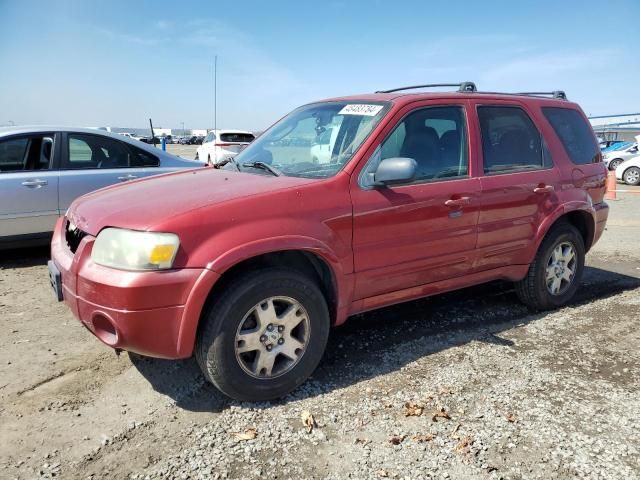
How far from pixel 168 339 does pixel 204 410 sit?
0.53m

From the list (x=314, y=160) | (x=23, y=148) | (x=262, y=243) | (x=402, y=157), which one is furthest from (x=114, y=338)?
(x=23, y=148)

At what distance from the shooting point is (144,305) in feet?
8.35

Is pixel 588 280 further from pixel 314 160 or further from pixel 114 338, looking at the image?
pixel 114 338

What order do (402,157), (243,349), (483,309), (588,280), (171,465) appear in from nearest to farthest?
(171,465), (243,349), (402,157), (483,309), (588,280)

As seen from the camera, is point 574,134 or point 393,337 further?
point 574,134

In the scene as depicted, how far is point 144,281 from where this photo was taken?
2.53 meters

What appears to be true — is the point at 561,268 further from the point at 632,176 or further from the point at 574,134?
the point at 632,176

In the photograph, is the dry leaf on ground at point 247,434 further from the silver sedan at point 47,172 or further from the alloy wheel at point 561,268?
the silver sedan at point 47,172

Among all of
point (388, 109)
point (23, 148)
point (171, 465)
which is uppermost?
point (388, 109)

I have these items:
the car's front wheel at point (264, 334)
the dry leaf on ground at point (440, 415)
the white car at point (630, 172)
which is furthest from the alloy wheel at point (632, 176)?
the car's front wheel at point (264, 334)

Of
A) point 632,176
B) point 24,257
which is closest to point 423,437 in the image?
point 24,257

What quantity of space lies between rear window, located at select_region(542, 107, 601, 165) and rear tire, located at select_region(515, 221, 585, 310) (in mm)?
661

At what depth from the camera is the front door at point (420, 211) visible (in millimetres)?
3215

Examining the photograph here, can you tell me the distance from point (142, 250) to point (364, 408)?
4.99 ft
